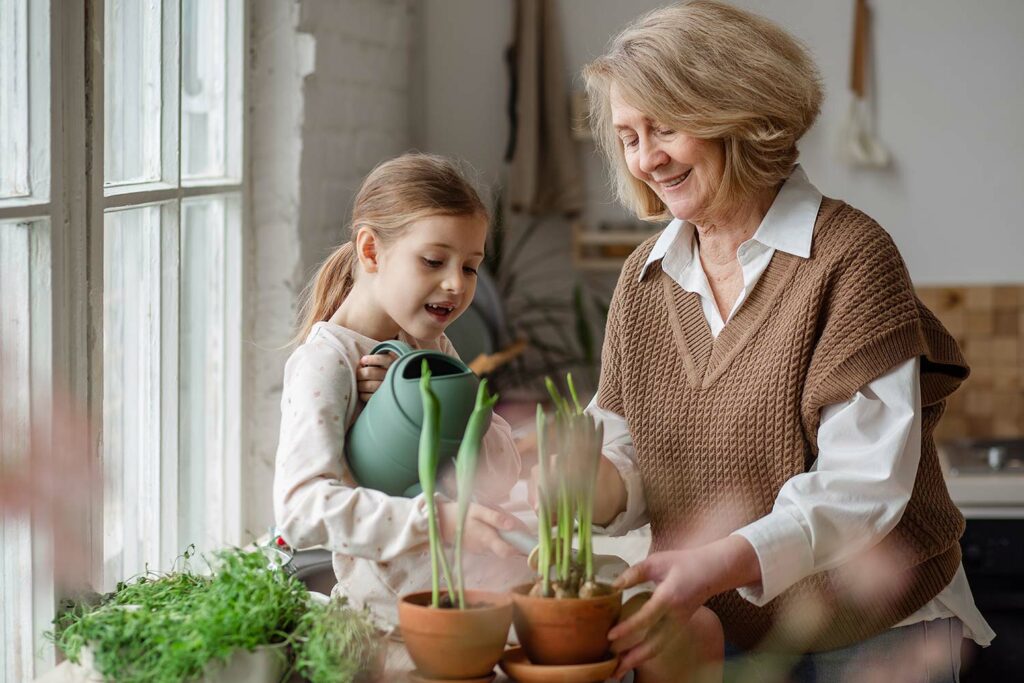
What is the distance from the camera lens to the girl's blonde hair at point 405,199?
1290 mm

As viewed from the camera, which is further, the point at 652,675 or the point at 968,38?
the point at 968,38

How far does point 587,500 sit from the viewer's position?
1102 millimetres

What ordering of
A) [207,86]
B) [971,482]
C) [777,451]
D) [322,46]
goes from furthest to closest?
[971,482] → [322,46] → [207,86] → [777,451]

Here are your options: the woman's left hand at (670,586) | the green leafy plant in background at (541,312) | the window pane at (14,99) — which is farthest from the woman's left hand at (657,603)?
the green leafy plant in background at (541,312)

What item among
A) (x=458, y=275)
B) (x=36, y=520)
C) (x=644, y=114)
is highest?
(x=644, y=114)

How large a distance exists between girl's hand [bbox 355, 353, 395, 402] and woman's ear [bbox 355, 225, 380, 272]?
13 centimetres

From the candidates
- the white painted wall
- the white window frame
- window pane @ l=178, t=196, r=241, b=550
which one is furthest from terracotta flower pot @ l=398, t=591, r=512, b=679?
the white painted wall

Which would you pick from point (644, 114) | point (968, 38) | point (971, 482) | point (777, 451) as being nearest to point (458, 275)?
point (644, 114)

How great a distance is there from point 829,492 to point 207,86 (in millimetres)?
1497

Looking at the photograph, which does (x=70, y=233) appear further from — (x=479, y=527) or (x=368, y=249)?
(x=479, y=527)

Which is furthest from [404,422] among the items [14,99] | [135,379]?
[135,379]

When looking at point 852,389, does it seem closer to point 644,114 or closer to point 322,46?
point 644,114

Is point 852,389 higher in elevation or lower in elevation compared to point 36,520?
higher

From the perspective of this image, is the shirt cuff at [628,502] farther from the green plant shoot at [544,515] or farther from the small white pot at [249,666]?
the small white pot at [249,666]
